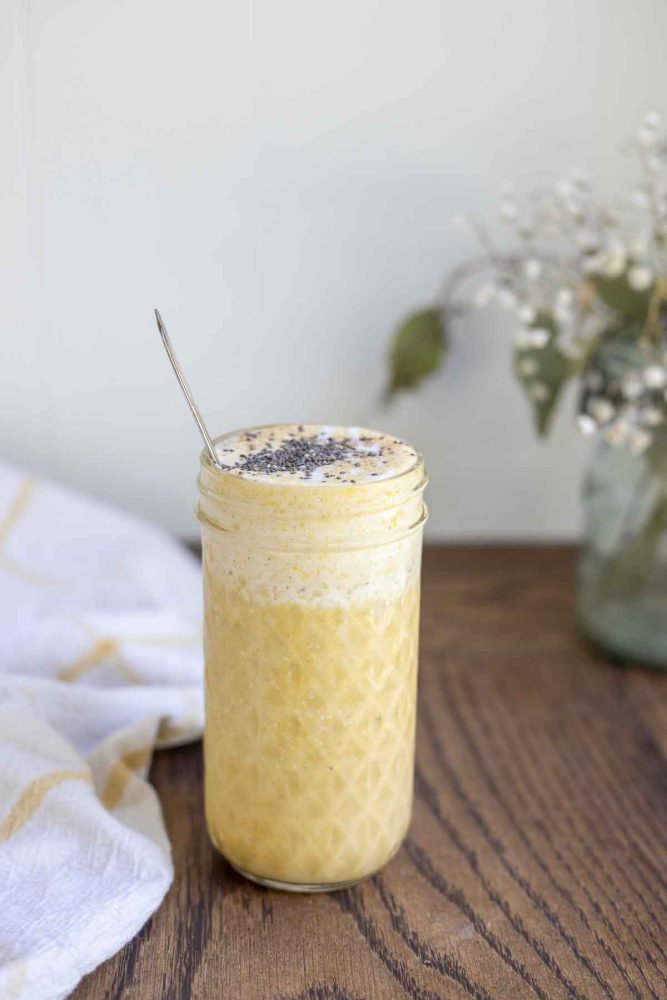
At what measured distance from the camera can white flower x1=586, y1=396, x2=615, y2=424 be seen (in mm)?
976

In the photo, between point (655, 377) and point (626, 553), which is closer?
point (655, 377)

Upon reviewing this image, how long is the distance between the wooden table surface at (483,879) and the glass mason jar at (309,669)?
4 centimetres

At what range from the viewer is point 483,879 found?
779 mm

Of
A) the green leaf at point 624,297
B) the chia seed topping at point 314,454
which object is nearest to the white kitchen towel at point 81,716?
the chia seed topping at point 314,454

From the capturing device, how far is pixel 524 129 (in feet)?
3.72

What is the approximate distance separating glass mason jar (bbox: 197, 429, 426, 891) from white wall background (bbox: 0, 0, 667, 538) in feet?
1.61

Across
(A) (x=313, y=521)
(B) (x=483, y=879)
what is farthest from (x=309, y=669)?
(B) (x=483, y=879)

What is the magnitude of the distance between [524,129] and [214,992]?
34.3 inches

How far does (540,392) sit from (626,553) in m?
0.18

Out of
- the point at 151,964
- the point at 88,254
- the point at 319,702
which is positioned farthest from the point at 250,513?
the point at 88,254

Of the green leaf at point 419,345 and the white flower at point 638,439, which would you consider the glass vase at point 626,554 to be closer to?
the white flower at point 638,439

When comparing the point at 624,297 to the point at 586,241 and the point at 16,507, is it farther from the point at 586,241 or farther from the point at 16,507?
the point at 16,507

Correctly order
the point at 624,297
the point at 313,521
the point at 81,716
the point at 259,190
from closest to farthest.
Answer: the point at 313,521 < the point at 81,716 < the point at 624,297 < the point at 259,190

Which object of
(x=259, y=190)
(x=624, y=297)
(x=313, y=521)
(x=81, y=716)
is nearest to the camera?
(x=313, y=521)
